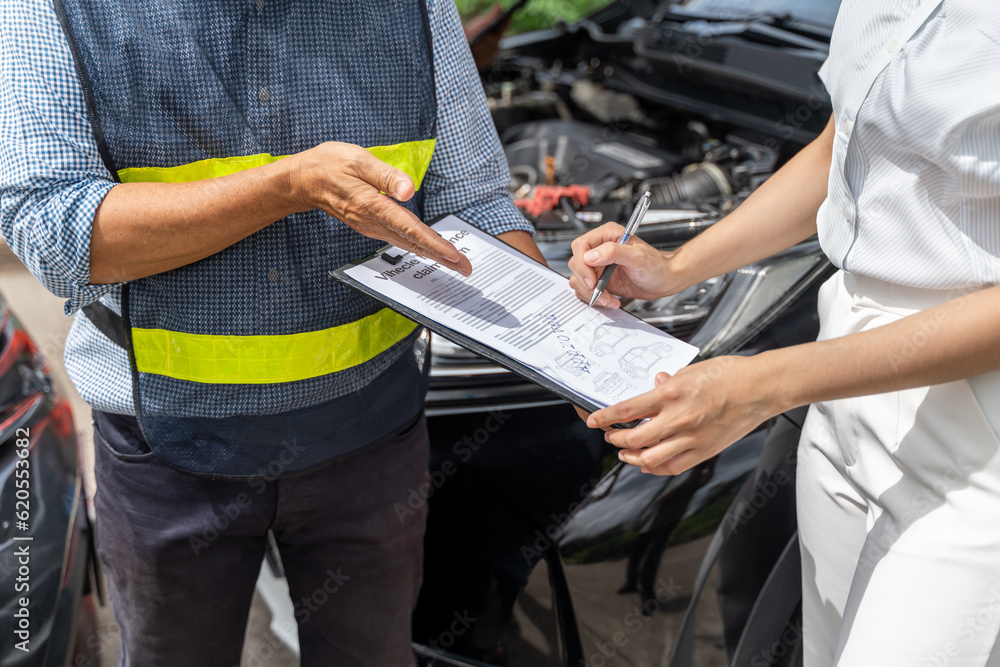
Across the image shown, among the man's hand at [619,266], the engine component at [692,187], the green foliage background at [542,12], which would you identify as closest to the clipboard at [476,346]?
the man's hand at [619,266]

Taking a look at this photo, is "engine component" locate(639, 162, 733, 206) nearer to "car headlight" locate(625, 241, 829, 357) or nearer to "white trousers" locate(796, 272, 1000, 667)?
"car headlight" locate(625, 241, 829, 357)

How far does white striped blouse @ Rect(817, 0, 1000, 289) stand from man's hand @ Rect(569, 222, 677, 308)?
254mm

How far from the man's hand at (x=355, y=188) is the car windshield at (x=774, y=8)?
1.89 meters

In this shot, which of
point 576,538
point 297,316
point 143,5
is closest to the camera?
point 143,5

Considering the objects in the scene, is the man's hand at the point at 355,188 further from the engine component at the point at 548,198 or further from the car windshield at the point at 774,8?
the car windshield at the point at 774,8

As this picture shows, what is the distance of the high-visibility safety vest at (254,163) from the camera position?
95cm

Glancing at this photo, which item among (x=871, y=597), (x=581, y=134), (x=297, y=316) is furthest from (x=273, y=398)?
(x=581, y=134)

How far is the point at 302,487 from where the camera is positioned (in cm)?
113

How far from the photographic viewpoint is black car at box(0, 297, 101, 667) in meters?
1.29

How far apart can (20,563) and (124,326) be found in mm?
577

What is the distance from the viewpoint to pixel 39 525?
1.39 metres

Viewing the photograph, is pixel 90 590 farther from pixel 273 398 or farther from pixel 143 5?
pixel 143 5

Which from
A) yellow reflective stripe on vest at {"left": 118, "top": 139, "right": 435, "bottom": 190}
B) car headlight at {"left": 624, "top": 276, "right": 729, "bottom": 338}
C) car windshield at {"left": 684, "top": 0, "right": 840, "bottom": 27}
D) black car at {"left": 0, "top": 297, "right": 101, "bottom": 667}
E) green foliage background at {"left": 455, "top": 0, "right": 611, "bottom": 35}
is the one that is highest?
yellow reflective stripe on vest at {"left": 118, "top": 139, "right": 435, "bottom": 190}

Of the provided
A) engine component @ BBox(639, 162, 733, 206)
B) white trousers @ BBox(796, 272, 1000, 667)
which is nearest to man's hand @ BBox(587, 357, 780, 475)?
white trousers @ BBox(796, 272, 1000, 667)
